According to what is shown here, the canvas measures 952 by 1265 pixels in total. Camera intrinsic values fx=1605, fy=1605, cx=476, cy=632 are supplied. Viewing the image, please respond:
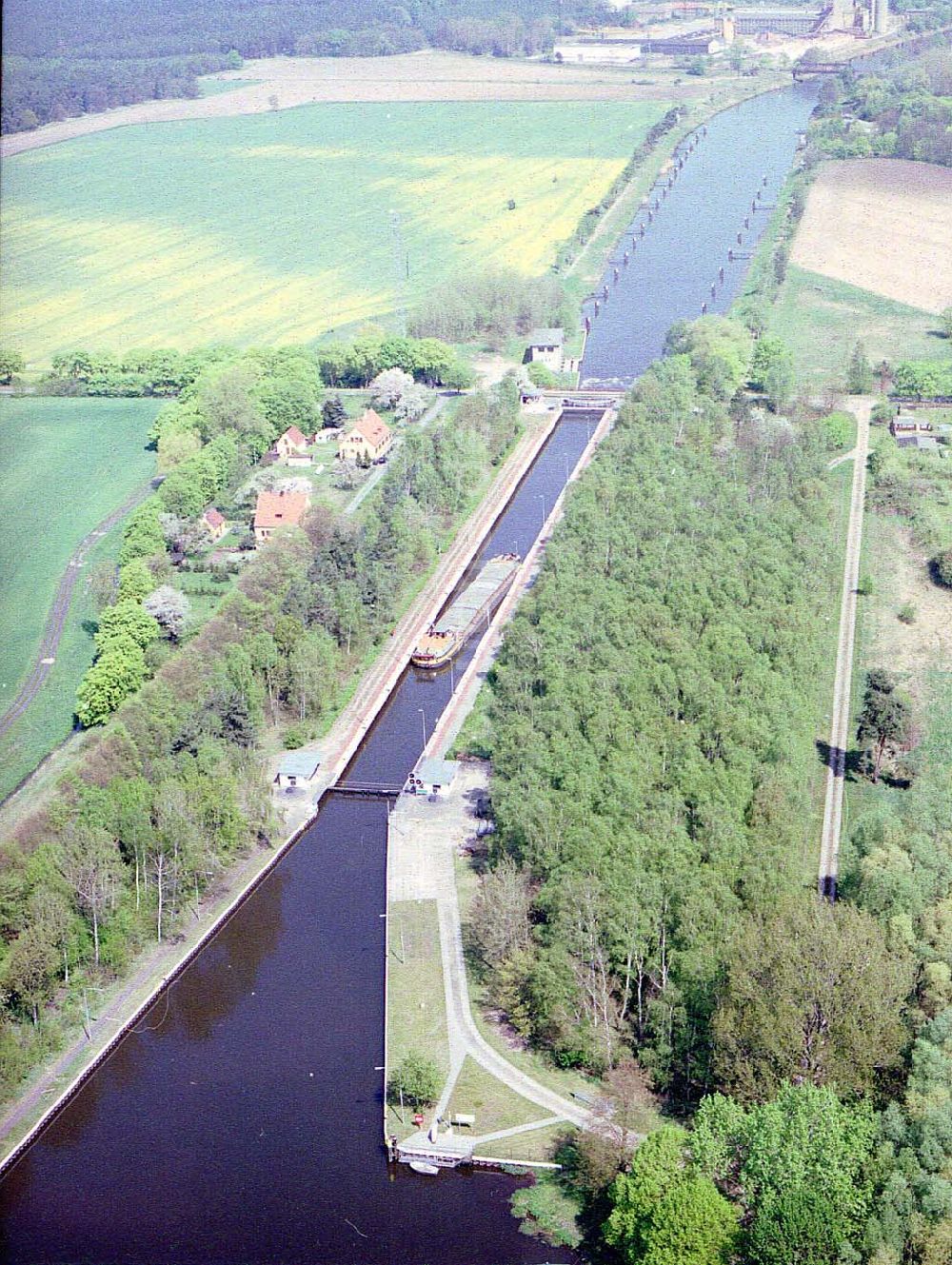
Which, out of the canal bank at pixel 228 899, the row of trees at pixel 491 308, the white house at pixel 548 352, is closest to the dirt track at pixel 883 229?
the row of trees at pixel 491 308

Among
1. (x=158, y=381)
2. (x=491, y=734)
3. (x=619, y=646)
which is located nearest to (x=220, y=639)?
(x=491, y=734)

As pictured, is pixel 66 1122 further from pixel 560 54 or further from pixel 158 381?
pixel 560 54

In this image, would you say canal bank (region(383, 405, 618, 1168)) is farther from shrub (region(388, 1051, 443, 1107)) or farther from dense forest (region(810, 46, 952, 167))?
dense forest (region(810, 46, 952, 167))

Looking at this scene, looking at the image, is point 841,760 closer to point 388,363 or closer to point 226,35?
point 388,363

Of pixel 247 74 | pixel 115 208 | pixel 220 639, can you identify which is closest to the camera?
pixel 220 639

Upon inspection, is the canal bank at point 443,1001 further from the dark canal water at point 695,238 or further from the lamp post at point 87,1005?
the dark canal water at point 695,238
